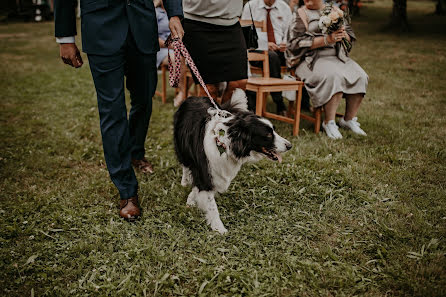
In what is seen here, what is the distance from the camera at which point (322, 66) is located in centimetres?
455

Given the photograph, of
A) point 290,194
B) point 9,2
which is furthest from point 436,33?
point 9,2

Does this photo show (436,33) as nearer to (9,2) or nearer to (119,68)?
(119,68)

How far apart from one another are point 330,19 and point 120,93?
8.97ft

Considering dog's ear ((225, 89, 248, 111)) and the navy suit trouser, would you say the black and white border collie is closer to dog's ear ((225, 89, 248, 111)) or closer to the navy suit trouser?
dog's ear ((225, 89, 248, 111))

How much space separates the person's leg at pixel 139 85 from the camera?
8.94 feet

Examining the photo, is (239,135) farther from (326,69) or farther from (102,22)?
(326,69)

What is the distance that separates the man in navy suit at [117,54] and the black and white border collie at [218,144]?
481mm

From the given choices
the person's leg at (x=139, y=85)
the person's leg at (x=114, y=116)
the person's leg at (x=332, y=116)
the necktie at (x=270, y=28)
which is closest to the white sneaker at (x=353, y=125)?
the person's leg at (x=332, y=116)

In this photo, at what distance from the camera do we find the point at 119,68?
2.60 meters

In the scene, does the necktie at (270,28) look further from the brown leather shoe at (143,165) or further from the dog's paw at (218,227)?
the dog's paw at (218,227)

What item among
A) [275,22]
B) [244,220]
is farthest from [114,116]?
[275,22]

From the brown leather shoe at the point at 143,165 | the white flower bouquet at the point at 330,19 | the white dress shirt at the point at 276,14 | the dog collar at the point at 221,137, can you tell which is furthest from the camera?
the white dress shirt at the point at 276,14

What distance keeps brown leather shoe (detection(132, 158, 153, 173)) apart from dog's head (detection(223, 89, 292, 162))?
1.37m

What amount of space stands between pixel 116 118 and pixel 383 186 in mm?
2422
